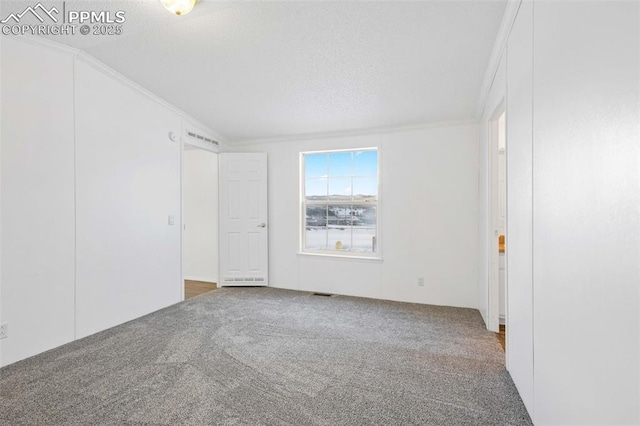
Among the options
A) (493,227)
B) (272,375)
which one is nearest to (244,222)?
(272,375)

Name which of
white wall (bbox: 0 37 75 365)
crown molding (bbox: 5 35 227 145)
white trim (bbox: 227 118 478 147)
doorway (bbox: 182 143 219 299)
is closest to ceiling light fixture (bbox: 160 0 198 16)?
crown molding (bbox: 5 35 227 145)

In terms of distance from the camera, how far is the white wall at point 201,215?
554 centimetres

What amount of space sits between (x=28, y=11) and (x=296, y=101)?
2354 mm

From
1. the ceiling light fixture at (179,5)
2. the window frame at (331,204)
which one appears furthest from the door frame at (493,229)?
the ceiling light fixture at (179,5)

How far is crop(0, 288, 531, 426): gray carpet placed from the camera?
1.83 m

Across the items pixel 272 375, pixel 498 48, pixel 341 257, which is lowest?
pixel 272 375

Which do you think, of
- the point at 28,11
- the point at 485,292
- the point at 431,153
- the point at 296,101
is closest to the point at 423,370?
the point at 485,292

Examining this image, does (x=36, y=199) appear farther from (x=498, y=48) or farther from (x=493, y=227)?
(x=493, y=227)

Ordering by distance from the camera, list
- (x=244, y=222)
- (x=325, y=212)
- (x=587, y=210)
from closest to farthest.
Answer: (x=587, y=210) → (x=325, y=212) → (x=244, y=222)

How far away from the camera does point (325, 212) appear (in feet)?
15.6

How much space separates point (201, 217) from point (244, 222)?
A: 1156 mm

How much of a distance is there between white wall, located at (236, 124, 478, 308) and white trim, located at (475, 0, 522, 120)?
0.72 m

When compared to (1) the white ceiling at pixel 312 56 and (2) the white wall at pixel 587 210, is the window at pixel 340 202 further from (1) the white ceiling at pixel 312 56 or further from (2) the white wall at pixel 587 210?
(2) the white wall at pixel 587 210

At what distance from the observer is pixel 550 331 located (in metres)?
1.42
